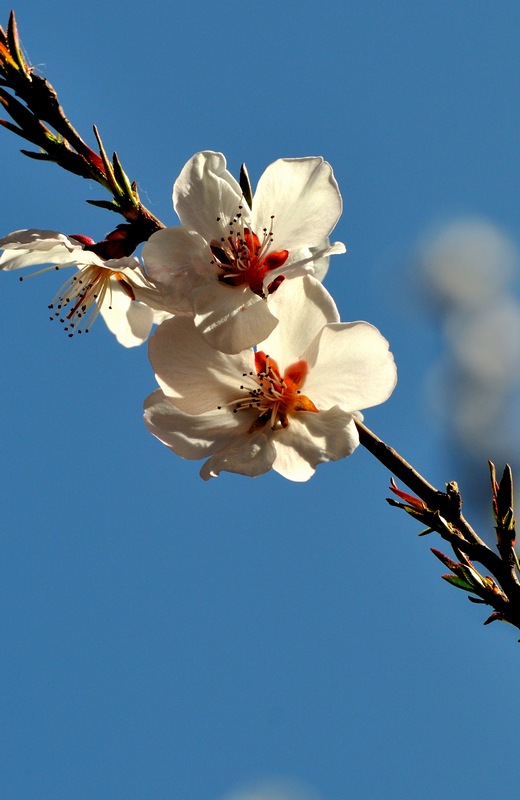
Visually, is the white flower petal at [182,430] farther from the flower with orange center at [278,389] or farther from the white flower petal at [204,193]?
the white flower petal at [204,193]

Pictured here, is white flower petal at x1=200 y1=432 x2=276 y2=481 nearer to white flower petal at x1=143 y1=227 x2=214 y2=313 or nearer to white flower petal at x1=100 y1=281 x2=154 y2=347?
white flower petal at x1=143 y1=227 x2=214 y2=313

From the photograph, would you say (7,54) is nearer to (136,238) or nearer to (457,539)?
(136,238)

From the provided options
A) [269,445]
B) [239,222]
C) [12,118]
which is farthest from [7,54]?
[269,445]

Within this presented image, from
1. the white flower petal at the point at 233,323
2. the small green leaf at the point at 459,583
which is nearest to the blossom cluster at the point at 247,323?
the white flower petal at the point at 233,323

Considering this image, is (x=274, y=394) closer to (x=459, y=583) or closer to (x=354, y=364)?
(x=354, y=364)

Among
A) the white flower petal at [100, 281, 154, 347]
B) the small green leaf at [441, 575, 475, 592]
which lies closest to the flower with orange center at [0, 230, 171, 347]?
the white flower petal at [100, 281, 154, 347]
